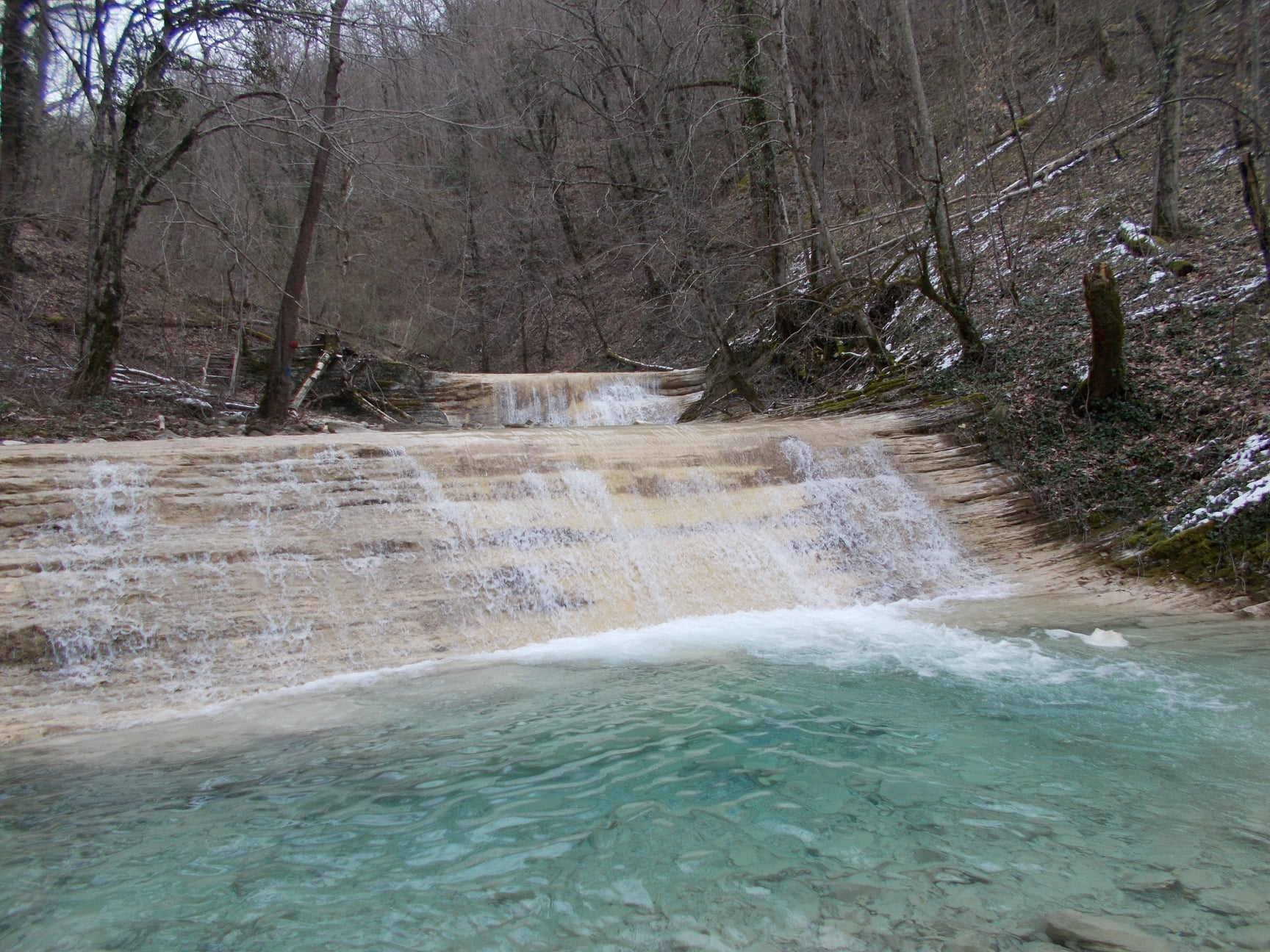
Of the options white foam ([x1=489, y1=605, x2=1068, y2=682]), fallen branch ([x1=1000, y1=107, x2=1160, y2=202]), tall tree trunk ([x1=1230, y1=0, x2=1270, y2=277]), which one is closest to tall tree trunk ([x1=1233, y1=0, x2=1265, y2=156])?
tall tree trunk ([x1=1230, y1=0, x2=1270, y2=277])

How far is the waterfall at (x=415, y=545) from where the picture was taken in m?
5.57

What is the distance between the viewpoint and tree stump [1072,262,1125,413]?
825 cm

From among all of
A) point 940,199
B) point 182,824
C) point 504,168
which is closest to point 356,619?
point 182,824

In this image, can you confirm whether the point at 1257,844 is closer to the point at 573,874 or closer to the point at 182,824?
the point at 573,874

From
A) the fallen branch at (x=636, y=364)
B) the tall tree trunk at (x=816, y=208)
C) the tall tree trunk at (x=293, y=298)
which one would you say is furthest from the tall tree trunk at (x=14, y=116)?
the fallen branch at (x=636, y=364)

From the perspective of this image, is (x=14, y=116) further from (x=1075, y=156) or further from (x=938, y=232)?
(x=1075, y=156)

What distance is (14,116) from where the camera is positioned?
1232 centimetres

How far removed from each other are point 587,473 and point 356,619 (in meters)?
2.86

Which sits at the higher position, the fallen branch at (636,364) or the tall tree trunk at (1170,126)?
the tall tree trunk at (1170,126)

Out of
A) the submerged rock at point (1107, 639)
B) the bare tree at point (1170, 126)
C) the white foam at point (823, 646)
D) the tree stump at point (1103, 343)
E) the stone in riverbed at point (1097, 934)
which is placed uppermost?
the bare tree at point (1170, 126)

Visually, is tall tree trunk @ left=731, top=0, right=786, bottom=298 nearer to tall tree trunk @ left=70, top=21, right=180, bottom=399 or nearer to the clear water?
tall tree trunk @ left=70, top=21, right=180, bottom=399

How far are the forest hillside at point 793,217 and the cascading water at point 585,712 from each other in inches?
76.9

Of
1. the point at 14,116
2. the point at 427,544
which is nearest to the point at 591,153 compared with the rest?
the point at 14,116

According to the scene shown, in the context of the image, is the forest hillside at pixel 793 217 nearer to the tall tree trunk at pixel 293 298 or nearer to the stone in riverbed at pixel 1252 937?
the tall tree trunk at pixel 293 298
